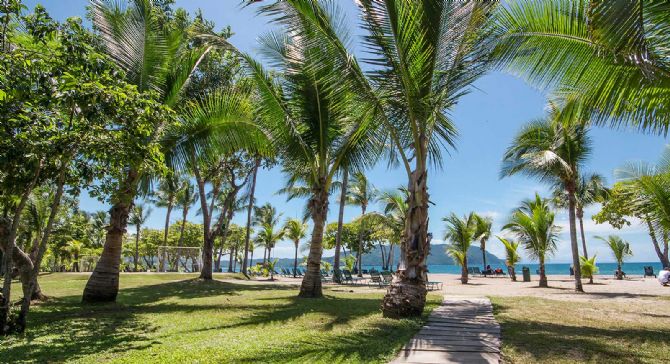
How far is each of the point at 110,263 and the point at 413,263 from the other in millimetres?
7235

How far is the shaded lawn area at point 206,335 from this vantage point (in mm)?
4593

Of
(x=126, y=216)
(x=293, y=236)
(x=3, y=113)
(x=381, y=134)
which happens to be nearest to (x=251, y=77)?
(x=381, y=134)

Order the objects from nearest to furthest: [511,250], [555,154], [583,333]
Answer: [583,333]
[555,154]
[511,250]

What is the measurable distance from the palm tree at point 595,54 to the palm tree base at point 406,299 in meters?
4.04

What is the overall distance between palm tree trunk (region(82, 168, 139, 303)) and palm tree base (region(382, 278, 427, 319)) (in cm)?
634

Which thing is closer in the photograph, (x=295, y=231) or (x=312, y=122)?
(x=312, y=122)

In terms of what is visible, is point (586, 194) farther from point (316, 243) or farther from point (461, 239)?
point (316, 243)

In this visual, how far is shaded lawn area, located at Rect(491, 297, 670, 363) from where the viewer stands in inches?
187

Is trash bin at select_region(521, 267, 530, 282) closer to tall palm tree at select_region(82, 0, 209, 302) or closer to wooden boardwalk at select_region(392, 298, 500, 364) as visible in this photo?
wooden boardwalk at select_region(392, 298, 500, 364)

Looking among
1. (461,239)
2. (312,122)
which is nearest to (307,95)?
(312,122)

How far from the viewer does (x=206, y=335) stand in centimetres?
580

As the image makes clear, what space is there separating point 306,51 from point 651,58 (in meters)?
5.65

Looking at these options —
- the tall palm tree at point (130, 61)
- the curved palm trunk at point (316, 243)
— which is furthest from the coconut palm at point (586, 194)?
the tall palm tree at point (130, 61)

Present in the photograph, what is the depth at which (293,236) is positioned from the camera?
131 ft
